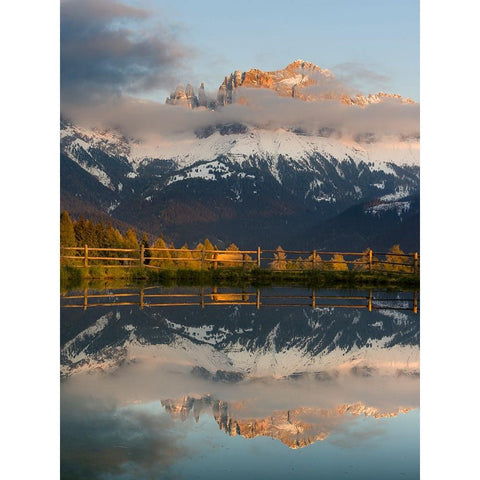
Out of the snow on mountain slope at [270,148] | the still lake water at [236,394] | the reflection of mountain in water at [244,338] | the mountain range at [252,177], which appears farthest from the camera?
the snow on mountain slope at [270,148]

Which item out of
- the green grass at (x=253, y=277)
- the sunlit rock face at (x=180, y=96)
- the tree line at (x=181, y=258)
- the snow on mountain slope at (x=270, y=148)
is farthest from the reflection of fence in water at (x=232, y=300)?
the snow on mountain slope at (x=270, y=148)

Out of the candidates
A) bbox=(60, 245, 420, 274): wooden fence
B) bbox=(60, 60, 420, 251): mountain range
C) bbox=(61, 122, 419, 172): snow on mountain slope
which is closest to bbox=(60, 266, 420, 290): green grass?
bbox=(60, 245, 420, 274): wooden fence

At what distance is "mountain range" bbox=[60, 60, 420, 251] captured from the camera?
66.2 metres

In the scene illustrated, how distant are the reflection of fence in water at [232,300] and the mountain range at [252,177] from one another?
1807 cm

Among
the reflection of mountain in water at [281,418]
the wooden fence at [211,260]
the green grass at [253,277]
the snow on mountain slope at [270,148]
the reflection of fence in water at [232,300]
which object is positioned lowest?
the reflection of mountain in water at [281,418]

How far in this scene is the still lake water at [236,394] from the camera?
14.9 ft

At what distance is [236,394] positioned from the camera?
5.98 metres

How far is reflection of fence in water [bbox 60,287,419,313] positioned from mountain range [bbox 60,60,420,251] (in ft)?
59.3

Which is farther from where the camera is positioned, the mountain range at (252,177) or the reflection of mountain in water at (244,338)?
the mountain range at (252,177)

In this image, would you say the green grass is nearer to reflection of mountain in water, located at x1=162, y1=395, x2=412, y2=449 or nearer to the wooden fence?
the wooden fence

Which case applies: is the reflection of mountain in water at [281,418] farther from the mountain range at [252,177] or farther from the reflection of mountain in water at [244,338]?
the mountain range at [252,177]

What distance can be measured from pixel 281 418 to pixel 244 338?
136 inches
